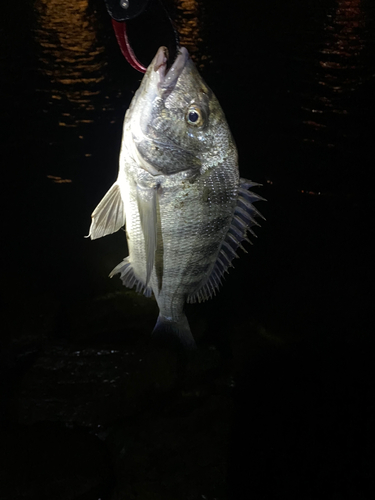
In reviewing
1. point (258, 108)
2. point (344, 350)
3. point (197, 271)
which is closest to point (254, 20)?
point (258, 108)

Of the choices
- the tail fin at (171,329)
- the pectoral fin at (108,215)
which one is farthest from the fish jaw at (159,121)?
the tail fin at (171,329)

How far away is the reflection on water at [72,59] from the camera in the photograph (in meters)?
9.38

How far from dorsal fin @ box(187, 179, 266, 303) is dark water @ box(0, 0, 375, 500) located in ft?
5.57

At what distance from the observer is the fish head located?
4.49ft

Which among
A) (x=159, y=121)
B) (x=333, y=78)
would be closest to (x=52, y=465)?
(x=159, y=121)

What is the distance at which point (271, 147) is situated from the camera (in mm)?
7773

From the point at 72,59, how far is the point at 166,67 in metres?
13.6

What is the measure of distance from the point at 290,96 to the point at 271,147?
9.57ft

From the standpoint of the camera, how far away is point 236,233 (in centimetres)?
171

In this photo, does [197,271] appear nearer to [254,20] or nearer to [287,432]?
[287,432]

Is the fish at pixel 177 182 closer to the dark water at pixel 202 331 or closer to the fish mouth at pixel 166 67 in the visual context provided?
the fish mouth at pixel 166 67

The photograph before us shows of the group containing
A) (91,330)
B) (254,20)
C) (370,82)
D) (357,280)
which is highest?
(254,20)

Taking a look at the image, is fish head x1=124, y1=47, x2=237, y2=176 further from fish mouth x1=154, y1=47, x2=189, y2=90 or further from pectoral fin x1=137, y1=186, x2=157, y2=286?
pectoral fin x1=137, y1=186, x2=157, y2=286

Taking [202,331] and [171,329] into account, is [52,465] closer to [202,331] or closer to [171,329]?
[171,329]
